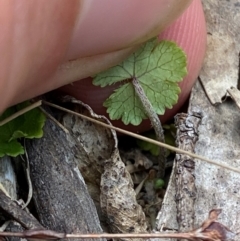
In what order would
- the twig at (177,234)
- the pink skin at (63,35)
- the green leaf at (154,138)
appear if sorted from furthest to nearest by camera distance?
the green leaf at (154,138) < the twig at (177,234) < the pink skin at (63,35)

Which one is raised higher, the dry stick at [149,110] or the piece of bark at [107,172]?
the dry stick at [149,110]

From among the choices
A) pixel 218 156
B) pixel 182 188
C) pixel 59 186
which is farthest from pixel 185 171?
pixel 59 186

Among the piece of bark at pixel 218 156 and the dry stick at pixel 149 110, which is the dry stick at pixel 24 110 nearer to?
the dry stick at pixel 149 110

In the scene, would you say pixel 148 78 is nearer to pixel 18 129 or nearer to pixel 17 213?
pixel 18 129

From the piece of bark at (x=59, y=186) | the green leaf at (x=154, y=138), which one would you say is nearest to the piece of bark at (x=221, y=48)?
the green leaf at (x=154, y=138)

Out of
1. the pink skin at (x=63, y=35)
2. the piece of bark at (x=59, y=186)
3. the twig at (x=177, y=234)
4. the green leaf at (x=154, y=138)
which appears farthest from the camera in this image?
the green leaf at (x=154, y=138)

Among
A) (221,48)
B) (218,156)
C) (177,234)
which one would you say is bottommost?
(177,234)

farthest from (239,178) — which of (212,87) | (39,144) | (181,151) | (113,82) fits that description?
(39,144)
